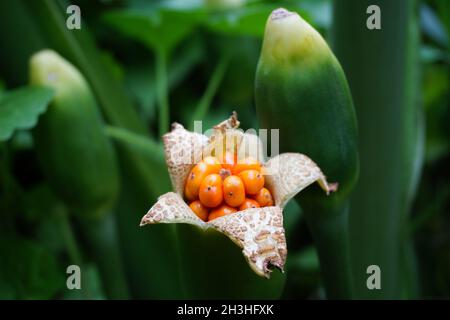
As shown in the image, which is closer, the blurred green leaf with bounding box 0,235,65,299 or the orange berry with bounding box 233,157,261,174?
the orange berry with bounding box 233,157,261,174

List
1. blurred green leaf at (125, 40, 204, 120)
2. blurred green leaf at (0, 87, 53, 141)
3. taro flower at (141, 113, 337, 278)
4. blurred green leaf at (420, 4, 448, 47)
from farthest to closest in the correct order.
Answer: blurred green leaf at (420, 4, 448, 47), blurred green leaf at (125, 40, 204, 120), blurred green leaf at (0, 87, 53, 141), taro flower at (141, 113, 337, 278)

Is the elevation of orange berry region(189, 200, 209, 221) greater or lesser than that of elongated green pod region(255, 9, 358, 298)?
lesser

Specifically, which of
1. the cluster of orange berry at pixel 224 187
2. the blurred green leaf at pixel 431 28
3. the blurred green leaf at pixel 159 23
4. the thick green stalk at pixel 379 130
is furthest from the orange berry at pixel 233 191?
the blurred green leaf at pixel 431 28

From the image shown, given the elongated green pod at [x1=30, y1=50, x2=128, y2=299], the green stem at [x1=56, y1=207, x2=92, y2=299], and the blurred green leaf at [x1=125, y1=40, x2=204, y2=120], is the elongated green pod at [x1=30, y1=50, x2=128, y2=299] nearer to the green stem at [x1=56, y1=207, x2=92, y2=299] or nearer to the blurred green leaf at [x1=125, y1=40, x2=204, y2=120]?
the green stem at [x1=56, y1=207, x2=92, y2=299]

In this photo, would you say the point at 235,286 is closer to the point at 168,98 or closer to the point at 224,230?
the point at 224,230

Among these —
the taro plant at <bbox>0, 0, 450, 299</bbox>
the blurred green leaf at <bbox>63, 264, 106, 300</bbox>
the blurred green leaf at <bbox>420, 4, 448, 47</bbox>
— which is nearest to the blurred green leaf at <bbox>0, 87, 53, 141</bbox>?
the taro plant at <bbox>0, 0, 450, 299</bbox>

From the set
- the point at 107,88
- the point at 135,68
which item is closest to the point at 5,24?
the point at 107,88

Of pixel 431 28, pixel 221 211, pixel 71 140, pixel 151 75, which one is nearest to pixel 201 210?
pixel 221 211
